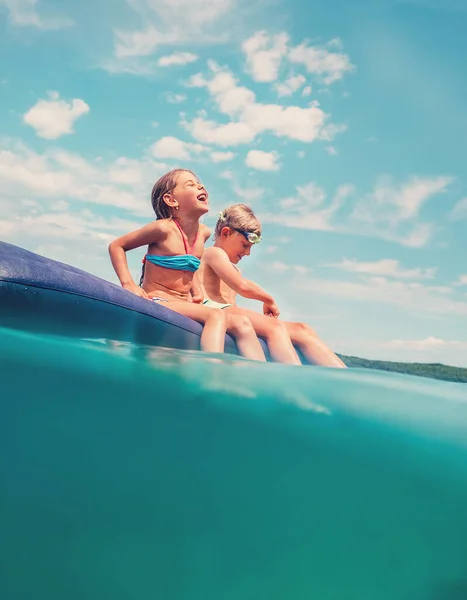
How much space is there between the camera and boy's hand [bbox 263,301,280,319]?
4.60m

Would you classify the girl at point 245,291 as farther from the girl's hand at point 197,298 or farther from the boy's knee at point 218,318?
the boy's knee at point 218,318

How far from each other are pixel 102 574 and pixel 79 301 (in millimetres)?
1320

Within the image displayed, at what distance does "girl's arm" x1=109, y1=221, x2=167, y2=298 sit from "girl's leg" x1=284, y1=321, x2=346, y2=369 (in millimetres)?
1146

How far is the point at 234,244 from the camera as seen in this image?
4961mm

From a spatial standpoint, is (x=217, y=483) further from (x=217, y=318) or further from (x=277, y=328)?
(x=277, y=328)

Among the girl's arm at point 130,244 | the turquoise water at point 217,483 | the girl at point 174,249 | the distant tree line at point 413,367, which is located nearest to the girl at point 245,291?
the girl at point 174,249

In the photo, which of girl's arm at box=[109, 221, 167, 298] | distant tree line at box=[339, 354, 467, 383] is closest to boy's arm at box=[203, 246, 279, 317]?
girl's arm at box=[109, 221, 167, 298]

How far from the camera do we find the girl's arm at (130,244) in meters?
4.05

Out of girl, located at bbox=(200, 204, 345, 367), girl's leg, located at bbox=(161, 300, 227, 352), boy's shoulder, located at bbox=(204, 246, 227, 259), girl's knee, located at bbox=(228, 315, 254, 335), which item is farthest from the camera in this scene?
boy's shoulder, located at bbox=(204, 246, 227, 259)

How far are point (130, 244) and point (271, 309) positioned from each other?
118 cm

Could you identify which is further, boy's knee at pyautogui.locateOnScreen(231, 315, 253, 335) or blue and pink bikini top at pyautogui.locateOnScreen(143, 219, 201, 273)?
blue and pink bikini top at pyautogui.locateOnScreen(143, 219, 201, 273)

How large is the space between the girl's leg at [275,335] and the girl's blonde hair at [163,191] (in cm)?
95

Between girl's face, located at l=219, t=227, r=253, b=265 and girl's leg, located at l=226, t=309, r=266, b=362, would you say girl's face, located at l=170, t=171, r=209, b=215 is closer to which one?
girl's face, located at l=219, t=227, r=253, b=265

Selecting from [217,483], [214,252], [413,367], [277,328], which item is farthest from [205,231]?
[413,367]
